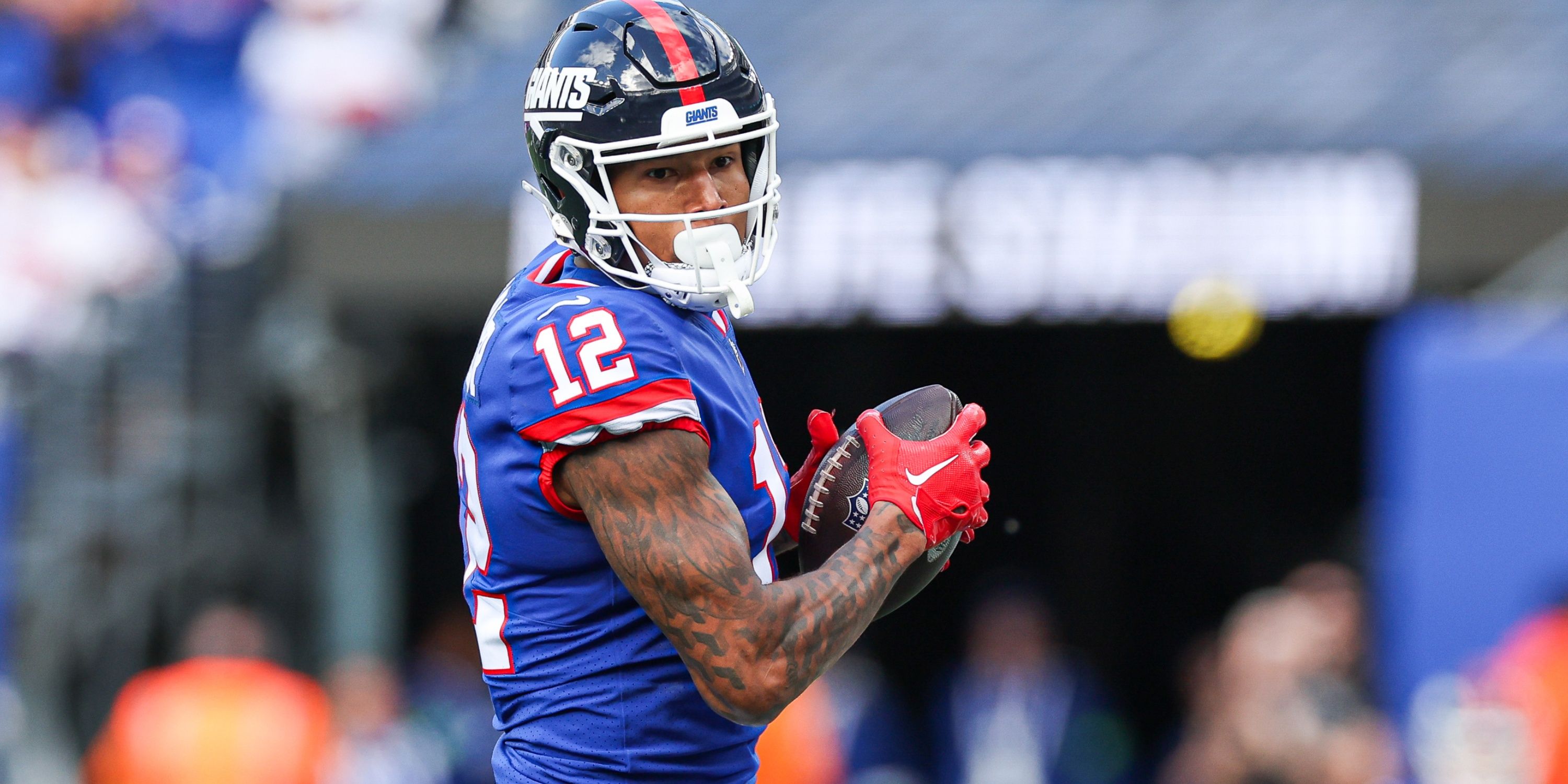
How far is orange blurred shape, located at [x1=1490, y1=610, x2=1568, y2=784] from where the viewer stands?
18.2ft

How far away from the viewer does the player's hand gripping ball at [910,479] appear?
245 cm

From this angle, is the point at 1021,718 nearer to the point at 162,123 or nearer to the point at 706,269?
the point at 162,123

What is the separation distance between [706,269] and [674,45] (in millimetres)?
324

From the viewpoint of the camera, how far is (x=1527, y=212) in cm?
733

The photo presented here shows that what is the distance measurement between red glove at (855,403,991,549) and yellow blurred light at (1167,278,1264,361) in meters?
5.14

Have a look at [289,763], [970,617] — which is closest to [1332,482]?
[970,617]

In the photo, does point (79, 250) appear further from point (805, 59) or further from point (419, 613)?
point (805, 59)

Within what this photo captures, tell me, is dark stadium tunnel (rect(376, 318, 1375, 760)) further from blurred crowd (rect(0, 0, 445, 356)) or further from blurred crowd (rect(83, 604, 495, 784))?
blurred crowd (rect(83, 604, 495, 784))

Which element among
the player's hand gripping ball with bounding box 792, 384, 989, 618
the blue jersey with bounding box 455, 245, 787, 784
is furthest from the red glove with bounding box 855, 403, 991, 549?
the blue jersey with bounding box 455, 245, 787, 784

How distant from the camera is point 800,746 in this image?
654 cm

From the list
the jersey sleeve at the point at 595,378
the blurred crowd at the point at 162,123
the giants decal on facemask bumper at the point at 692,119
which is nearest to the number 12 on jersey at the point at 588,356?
the jersey sleeve at the point at 595,378

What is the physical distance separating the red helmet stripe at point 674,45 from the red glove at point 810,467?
21.4 inches

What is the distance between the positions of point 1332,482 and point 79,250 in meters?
6.55

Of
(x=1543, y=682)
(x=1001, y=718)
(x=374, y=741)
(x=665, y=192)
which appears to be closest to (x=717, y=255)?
(x=665, y=192)
